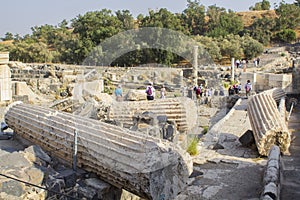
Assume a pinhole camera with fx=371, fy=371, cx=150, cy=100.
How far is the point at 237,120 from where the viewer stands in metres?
11.2

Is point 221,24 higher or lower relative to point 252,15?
lower

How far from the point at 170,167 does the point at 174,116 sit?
4.45m

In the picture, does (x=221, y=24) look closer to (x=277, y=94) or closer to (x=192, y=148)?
(x=277, y=94)

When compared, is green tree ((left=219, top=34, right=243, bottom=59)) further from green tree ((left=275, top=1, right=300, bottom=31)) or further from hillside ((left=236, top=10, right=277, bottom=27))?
hillside ((left=236, top=10, right=277, bottom=27))

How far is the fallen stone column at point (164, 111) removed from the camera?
8805 mm

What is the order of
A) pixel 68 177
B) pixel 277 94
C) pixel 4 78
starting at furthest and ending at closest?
pixel 277 94, pixel 4 78, pixel 68 177

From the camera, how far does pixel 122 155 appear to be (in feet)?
15.3

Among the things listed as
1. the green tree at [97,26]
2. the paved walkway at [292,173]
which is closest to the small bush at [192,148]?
the paved walkway at [292,173]

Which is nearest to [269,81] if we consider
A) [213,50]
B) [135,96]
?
[135,96]

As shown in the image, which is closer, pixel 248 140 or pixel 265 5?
pixel 248 140

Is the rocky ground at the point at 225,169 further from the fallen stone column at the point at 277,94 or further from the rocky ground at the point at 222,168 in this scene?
the fallen stone column at the point at 277,94

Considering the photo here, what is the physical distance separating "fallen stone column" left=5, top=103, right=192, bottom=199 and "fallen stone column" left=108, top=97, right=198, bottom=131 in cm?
297

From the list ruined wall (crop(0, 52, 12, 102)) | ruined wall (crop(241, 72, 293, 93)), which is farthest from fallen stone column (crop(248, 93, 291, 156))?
ruined wall (crop(241, 72, 293, 93))

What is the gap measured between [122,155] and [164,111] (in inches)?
169
